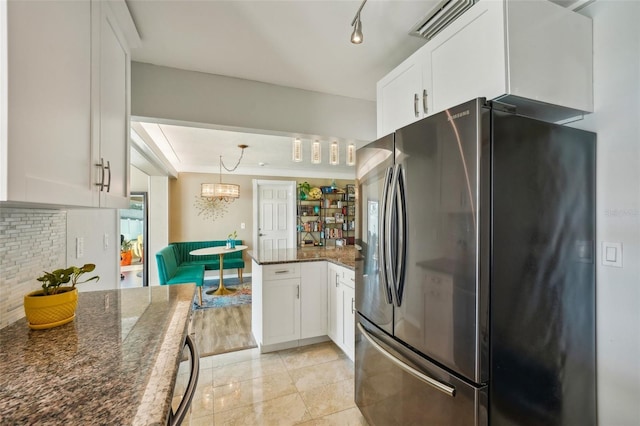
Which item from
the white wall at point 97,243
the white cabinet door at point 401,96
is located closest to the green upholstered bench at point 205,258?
the white wall at point 97,243

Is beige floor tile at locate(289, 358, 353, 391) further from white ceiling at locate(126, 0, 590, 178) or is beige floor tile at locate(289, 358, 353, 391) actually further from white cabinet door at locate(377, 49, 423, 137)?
white ceiling at locate(126, 0, 590, 178)

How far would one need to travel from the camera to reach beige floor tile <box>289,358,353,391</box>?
7.16 ft

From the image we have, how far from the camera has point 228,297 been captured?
455 centimetres

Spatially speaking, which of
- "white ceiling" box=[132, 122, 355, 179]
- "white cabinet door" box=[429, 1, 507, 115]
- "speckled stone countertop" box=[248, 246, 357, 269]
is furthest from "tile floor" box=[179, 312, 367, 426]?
"white ceiling" box=[132, 122, 355, 179]

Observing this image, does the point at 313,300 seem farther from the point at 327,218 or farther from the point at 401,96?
the point at 327,218

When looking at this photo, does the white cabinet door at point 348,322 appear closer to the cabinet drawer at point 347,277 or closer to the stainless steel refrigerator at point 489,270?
the cabinet drawer at point 347,277

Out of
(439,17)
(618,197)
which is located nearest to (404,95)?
(439,17)

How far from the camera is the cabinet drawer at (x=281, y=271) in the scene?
2.62m

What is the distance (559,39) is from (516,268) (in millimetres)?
1052

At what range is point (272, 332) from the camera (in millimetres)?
2641

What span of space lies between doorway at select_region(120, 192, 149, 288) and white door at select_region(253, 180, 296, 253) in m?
2.08

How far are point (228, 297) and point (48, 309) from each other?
372 cm

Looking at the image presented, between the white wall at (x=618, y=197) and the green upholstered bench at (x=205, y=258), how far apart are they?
5.06 m

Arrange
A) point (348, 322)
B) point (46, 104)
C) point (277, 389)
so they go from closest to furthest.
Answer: point (46, 104) < point (277, 389) < point (348, 322)
